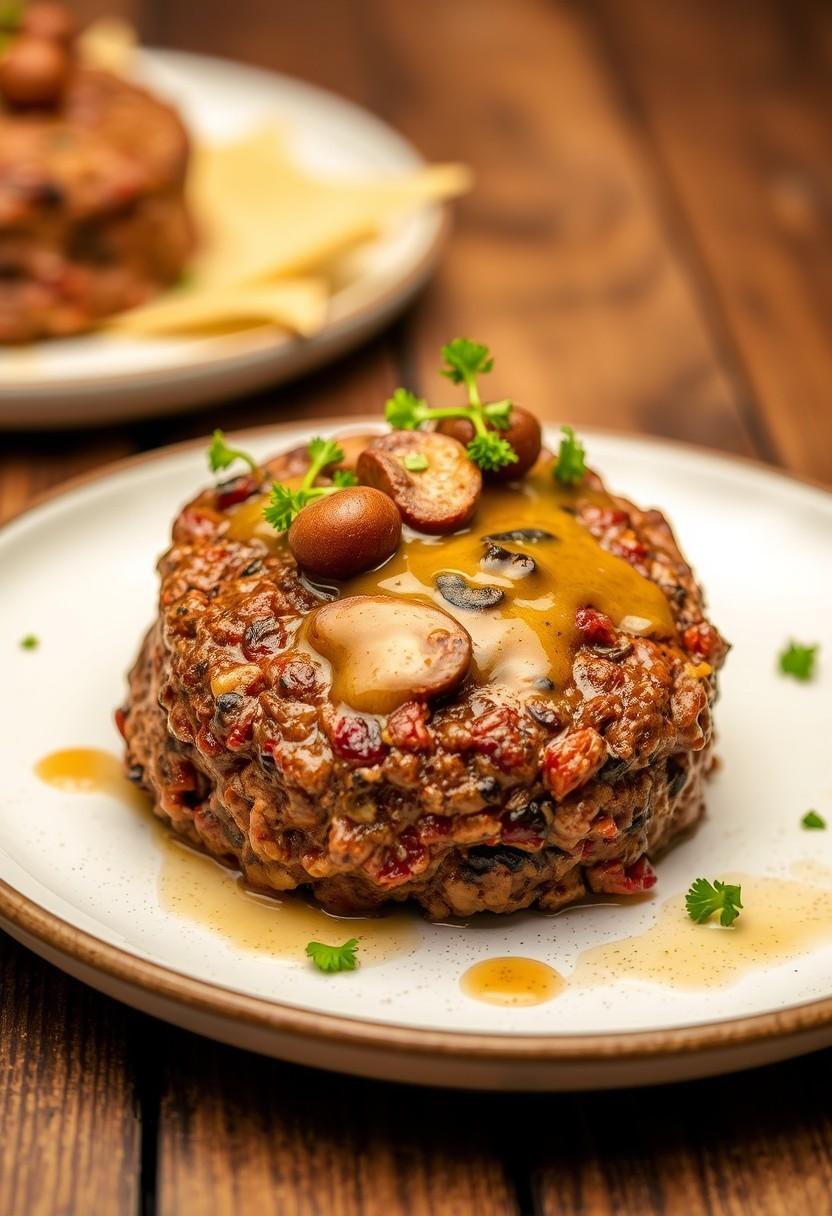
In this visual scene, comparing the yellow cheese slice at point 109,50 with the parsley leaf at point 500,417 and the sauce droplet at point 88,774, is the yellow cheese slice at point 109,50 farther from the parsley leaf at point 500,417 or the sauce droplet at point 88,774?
the sauce droplet at point 88,774

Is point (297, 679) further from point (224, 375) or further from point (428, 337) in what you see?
point (428, 337)

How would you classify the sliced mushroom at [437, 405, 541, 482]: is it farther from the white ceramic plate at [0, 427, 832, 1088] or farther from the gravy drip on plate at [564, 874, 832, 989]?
the gravy drip on plate at [564, 874, 832, 989]

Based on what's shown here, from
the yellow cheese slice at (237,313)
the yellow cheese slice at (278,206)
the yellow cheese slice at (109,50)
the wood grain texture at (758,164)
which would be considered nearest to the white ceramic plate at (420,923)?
the yellow cheese slice at (237,313)

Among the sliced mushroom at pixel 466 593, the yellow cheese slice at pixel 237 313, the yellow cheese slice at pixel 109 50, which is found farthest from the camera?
the yellow cheese slice at pixel 109 50

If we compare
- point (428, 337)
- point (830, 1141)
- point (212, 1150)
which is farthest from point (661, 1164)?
point (428, 337)

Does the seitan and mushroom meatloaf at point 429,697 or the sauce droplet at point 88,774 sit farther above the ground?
the seitan and mushroom meatloaf at point 429,697

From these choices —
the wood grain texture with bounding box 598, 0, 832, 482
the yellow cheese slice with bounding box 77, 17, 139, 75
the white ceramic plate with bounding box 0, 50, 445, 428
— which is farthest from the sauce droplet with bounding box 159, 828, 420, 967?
the yellow cheese slice with bounding box 77, 17, 139, 75

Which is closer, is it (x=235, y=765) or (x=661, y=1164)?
(x=661, y=1164)
